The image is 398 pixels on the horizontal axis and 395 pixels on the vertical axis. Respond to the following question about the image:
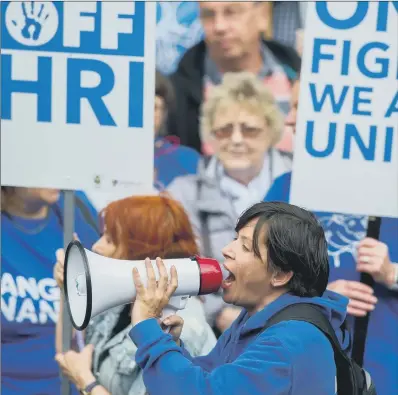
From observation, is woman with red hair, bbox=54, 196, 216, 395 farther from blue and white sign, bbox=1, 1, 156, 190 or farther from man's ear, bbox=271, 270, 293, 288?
man's ear, bbox=271, 270, 293, 288

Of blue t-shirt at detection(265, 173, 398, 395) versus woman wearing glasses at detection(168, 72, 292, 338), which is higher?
woman wearing glasses at detection(168, 72, 292, 338)

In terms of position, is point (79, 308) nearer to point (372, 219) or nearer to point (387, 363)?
point (372, 219)

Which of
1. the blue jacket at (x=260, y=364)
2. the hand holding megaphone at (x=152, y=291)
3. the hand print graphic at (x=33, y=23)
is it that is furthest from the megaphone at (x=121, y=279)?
the hand print graphic at (x=33, y=23)

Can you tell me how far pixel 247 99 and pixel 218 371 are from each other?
6.04ft

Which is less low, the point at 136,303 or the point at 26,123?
the point at 26,123

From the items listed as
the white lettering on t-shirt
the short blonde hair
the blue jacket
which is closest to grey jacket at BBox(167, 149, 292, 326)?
the short blonde hair

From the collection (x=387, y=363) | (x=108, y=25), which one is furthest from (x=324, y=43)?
(x=387, y=363)

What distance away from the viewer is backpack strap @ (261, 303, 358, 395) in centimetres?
197

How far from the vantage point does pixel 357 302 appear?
350 cm

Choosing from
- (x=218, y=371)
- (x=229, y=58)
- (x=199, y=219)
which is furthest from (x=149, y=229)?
(x=218, y=371)

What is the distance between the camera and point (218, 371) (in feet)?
6.31

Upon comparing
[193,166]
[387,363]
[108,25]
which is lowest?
[387,363]

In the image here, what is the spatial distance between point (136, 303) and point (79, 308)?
0.34 meters

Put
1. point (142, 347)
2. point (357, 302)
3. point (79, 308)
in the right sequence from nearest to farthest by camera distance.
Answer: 1. point (142, 347)
2. point (79, 308)
3. point (357, 302)
